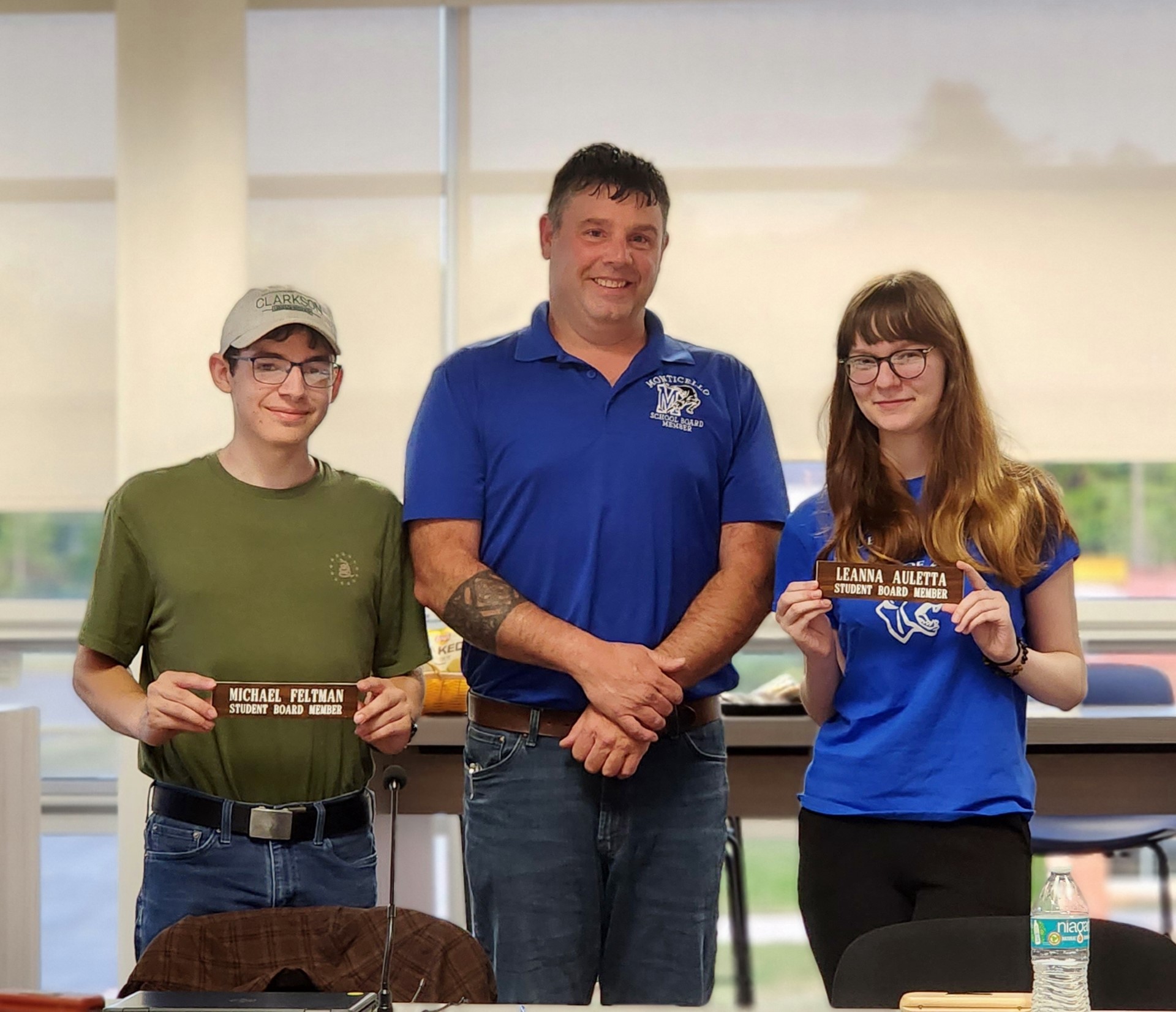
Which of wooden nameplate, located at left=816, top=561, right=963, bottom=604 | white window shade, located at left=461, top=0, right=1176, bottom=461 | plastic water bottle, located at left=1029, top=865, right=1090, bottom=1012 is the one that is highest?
white window shade, located at left=461, top=0, right=1176, bottom=461

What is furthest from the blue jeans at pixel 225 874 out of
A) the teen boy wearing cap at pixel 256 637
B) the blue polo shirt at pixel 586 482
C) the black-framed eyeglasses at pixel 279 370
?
the black-framed eyeglasses at pixel 279 370

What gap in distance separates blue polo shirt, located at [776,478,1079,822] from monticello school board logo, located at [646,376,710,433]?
0.43m

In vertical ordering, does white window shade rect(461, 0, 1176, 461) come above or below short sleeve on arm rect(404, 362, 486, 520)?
above

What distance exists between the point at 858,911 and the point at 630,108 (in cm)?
384

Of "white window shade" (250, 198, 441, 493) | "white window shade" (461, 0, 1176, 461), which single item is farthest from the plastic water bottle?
"white window shade" (250, 198, 441, 493)

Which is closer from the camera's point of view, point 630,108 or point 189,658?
point 189,658

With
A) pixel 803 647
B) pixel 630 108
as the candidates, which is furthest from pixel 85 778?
pixel 803 647

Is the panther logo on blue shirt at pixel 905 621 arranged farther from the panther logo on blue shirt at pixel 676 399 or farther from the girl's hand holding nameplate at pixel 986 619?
the panther logo on blue shirt at pixel 676 399

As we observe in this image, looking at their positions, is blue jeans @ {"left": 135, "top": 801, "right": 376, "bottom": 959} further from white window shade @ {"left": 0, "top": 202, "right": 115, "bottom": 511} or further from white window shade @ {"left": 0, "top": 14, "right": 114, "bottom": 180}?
white window shade @ {"left": 0, "top": 14, "right": 114, "bottom": 180}

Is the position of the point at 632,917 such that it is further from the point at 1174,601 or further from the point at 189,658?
the point at 1174,601

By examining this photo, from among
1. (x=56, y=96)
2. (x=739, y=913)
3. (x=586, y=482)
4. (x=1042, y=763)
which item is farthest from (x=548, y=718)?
(x=56, y=96)

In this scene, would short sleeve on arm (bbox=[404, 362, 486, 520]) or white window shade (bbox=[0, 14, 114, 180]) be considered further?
white window shade (bbox=[0, 14, 114, 180])

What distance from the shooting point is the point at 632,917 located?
2.28 metres

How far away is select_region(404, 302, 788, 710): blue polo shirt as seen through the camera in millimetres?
2266
